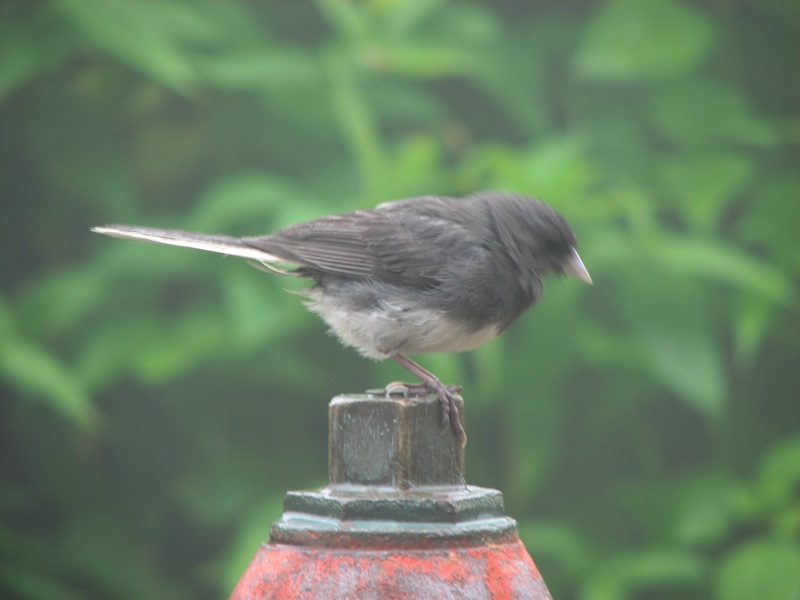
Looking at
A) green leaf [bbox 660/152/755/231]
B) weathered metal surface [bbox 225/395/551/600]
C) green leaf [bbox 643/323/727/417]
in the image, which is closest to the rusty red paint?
weathered metal surface [bbox 225/395/551/600]

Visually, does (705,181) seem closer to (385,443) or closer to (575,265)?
(575,265)

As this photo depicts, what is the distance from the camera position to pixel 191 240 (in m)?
2.08

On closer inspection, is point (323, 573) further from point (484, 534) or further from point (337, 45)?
point (337, 45)

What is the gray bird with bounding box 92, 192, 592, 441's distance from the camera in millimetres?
2268

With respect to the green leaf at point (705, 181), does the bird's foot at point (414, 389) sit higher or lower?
lower

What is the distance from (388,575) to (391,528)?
0.07 meters

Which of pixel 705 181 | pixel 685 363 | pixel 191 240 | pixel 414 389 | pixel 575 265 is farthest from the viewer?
pixel 705 181

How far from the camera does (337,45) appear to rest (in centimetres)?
354

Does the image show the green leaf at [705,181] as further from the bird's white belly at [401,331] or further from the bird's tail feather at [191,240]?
the bird's tail feather at [191,240]

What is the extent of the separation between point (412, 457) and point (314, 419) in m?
2.15

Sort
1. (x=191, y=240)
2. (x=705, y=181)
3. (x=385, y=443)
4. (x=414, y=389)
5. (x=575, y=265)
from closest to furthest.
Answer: (x=385, y=443), (x=414, y=389), (x=191, y=240), (x=575, y=265), (x=705, y=181)

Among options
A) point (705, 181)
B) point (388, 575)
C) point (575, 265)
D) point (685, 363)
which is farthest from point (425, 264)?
point (705, 181)

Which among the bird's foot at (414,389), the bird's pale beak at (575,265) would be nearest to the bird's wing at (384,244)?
the bird's pale beak at (575,265)

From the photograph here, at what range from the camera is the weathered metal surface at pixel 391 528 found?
1334 millimetres
